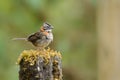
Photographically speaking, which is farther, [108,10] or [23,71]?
[108,10]

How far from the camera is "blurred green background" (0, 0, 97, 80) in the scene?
10820 mm

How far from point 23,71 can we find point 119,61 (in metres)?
4.00

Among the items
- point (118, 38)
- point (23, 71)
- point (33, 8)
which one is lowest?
point (23, 71)

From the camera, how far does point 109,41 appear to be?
8.66 m

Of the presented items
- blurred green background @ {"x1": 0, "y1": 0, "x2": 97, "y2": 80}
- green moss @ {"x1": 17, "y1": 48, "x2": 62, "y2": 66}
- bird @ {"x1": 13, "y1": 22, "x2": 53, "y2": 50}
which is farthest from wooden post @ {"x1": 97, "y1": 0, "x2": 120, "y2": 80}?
green moss @ {"x1": 17, "y1": 48, "x2": 62, "y2": 66}

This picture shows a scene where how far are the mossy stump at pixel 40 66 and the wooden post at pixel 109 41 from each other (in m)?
3.58

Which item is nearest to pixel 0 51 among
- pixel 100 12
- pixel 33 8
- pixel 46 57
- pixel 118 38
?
pixel 33 8

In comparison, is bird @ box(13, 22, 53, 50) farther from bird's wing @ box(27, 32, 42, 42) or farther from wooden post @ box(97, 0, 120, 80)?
wooden post @ box(97, 0, 120, 80)

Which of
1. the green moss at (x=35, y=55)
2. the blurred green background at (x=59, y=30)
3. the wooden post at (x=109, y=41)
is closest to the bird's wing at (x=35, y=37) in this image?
the green moss at (x=35, y=55)

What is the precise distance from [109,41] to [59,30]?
136 inches

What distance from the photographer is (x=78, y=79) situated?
12.1m

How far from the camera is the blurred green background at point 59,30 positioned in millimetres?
10820

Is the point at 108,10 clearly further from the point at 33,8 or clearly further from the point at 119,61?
the point at 33,8

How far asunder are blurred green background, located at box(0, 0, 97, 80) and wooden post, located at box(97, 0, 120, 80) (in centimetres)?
→ 160
